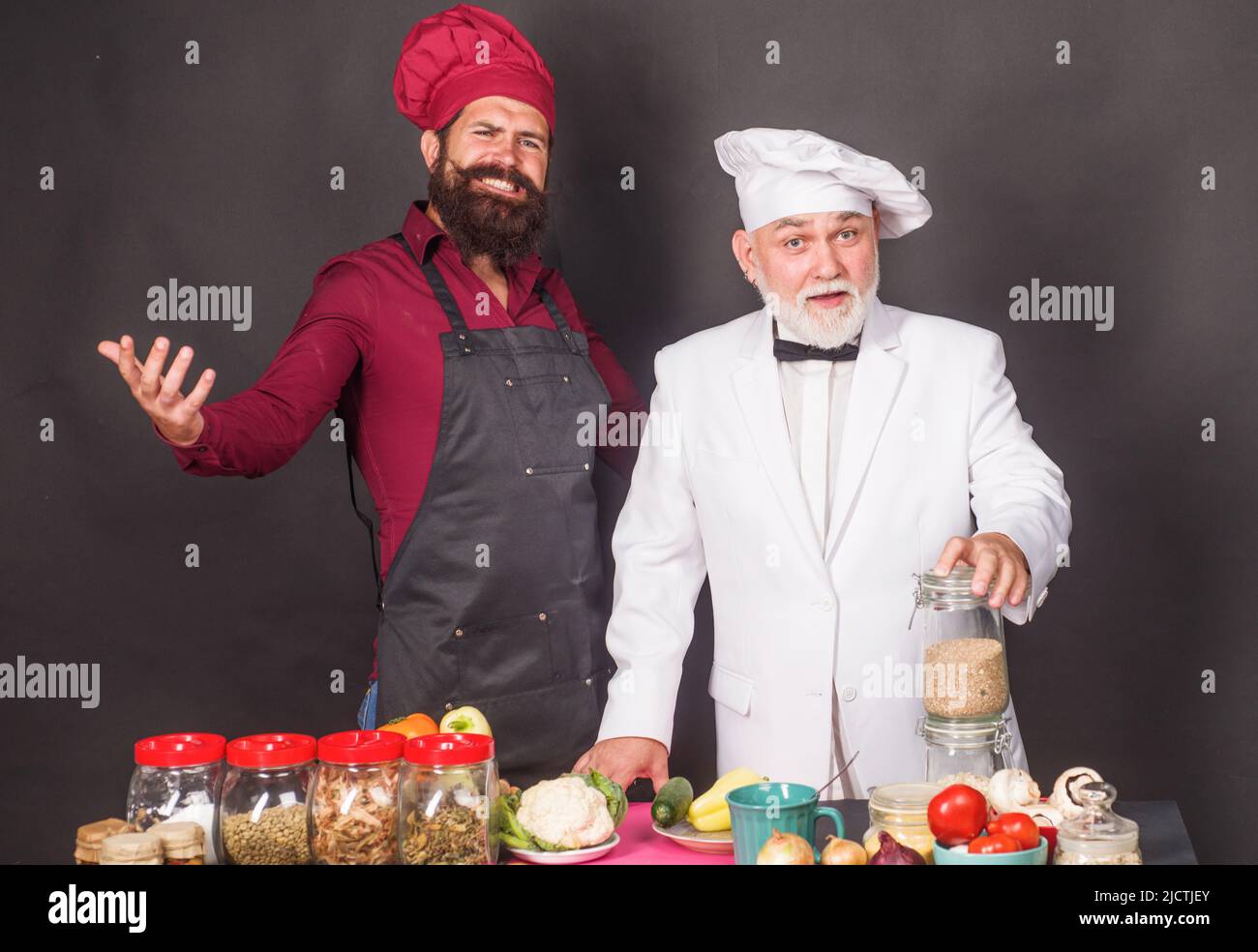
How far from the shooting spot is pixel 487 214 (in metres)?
3.36

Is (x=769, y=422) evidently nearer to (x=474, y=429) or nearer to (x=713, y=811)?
(x=474, y=429)

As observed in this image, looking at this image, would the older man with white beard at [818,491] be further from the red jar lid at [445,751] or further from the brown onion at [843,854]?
the brown onion at [843,854]

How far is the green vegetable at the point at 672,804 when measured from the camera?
2.26 meters

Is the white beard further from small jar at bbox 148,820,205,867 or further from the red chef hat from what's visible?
small jar at bbox 148,820,205,867

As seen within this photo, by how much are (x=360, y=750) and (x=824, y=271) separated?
5.30 ft

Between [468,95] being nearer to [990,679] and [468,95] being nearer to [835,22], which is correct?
[835,22]

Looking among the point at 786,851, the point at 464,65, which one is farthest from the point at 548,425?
the point at 786,851

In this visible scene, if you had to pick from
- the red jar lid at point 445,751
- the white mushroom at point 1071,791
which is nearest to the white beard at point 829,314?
the white mushroom at point 1071,791

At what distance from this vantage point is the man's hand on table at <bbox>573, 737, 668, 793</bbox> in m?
2.79

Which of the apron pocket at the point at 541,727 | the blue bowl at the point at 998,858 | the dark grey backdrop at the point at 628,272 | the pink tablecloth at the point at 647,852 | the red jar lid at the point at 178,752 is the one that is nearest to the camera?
the blue bowl at the point at 998,858

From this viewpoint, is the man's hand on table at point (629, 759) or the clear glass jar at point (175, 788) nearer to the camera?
the clear glass jar at point (175, 788)

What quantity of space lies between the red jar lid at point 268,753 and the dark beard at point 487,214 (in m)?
1.65

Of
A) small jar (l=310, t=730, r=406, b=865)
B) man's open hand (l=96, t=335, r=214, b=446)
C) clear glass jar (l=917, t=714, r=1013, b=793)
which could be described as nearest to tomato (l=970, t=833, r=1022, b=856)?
clear glass jar (l=917, t=714, r=1013, b=793)
